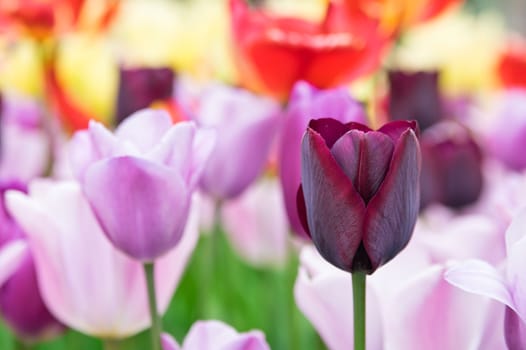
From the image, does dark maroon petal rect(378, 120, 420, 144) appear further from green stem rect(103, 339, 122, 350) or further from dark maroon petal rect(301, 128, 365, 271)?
green stem rect(103, 339, 122, 350)

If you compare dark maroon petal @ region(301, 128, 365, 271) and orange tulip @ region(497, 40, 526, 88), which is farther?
orange tulip @ region(497, 40, 526, 88)

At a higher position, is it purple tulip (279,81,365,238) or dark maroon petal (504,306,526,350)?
purple tulip (279,81,365,238)

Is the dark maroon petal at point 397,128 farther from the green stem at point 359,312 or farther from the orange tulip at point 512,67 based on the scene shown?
the orange tulip at point 512,67

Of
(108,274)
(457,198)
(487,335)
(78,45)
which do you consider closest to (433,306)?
(487,335)

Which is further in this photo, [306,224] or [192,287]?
[192,287]

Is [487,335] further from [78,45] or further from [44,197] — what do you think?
[78,45]

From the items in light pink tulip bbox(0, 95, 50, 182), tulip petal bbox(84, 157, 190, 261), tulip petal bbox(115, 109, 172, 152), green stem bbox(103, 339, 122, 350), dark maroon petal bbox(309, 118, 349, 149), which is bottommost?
green stem bbox(103, 339, 122, 350)

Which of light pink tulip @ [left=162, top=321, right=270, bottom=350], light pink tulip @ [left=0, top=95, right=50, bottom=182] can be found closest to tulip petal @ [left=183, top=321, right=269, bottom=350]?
light pink tulip @ [left=162, top=321, right=270, bottom=350]
